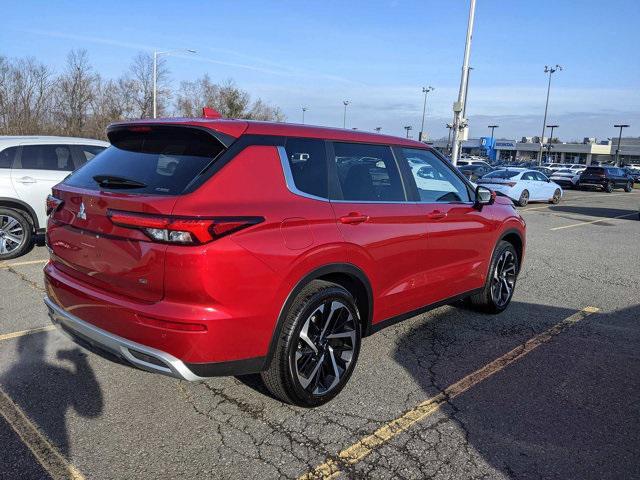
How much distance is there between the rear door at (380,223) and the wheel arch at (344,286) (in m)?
0.08

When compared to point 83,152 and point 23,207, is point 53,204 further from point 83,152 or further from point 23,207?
point 83,152

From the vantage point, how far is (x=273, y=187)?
306 cm

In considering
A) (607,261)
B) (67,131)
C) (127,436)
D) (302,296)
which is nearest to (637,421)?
(302,296)

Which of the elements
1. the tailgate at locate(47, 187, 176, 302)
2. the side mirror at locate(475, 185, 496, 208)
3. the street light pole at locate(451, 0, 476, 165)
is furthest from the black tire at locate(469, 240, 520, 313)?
the street light pole at locate(451, 0, 476, 165)

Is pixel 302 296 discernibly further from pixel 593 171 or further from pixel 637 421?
pixel 593 171

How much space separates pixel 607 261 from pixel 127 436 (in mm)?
8568

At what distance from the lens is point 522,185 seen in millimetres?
20547

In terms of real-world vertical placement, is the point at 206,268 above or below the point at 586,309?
above

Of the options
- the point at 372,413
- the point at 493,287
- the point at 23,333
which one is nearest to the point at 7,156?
the point at 23,333

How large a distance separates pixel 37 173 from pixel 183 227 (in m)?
5.93

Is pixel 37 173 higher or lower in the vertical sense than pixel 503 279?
higher

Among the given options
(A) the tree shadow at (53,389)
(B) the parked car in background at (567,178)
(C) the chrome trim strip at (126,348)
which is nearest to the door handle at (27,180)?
Result: (A) the tree shadow at (53,389)

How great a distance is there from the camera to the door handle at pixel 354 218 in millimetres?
3418

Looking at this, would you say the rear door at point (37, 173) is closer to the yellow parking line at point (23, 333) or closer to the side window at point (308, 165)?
the yellow parking line at point (23, 333)
